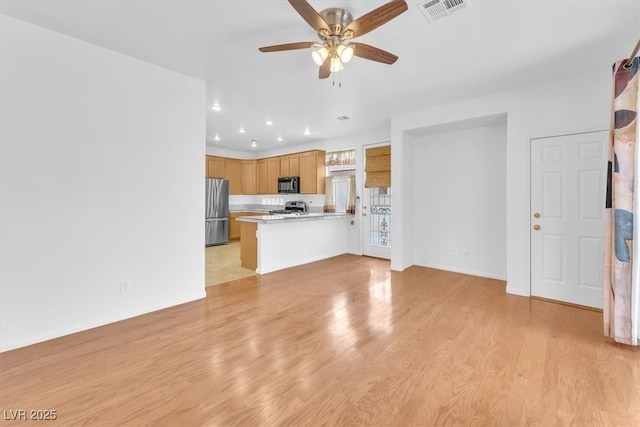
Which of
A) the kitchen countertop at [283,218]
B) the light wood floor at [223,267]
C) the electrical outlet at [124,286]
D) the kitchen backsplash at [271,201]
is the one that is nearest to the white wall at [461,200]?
the kitchen countertop at [283,218]

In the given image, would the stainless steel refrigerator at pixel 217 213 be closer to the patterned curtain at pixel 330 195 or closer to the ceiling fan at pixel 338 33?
the patterned curtain at pixel 330 195

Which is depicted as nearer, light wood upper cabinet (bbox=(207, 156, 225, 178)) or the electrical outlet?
the electrical outlet

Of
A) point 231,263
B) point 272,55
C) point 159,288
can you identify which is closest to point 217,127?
point 231,263

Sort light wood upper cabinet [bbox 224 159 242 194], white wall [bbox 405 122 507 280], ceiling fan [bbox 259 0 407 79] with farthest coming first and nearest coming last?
light wood upper cabinet [bbox 224 159 242 194] → white wall [bbox 405 122 507 280] → ceiling fan [bbox 259 0 407 79]

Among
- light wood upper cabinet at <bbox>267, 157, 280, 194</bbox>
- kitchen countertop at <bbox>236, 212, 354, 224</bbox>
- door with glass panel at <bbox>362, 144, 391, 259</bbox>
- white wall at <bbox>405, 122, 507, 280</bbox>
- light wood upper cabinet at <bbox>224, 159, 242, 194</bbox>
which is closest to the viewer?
white wall at <bbox>405, 122, 507, 280</bbox>

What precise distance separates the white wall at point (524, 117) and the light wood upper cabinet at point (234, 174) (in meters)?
5.09

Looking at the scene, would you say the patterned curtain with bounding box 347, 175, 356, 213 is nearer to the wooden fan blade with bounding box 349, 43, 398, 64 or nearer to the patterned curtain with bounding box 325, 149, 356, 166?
the patterned curtain with bounding box 325, 149, 356, 166

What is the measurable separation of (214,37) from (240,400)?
2883 mm

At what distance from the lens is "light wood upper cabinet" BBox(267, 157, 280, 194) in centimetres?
755

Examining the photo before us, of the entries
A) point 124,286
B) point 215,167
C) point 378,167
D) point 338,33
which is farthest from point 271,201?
point 338,33

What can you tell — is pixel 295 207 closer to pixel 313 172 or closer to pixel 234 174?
pixel 313 172

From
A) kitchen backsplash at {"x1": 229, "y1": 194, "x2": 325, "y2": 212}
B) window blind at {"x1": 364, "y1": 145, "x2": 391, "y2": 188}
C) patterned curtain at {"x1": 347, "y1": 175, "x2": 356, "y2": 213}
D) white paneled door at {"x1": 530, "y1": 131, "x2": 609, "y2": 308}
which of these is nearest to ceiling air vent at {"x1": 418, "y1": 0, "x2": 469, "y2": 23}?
white paneled door at {"x1": 530, "y1": 131, "x2": 609, "y2": 308}

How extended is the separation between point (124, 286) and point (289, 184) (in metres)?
4.61

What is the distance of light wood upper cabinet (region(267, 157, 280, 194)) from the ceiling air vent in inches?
225
